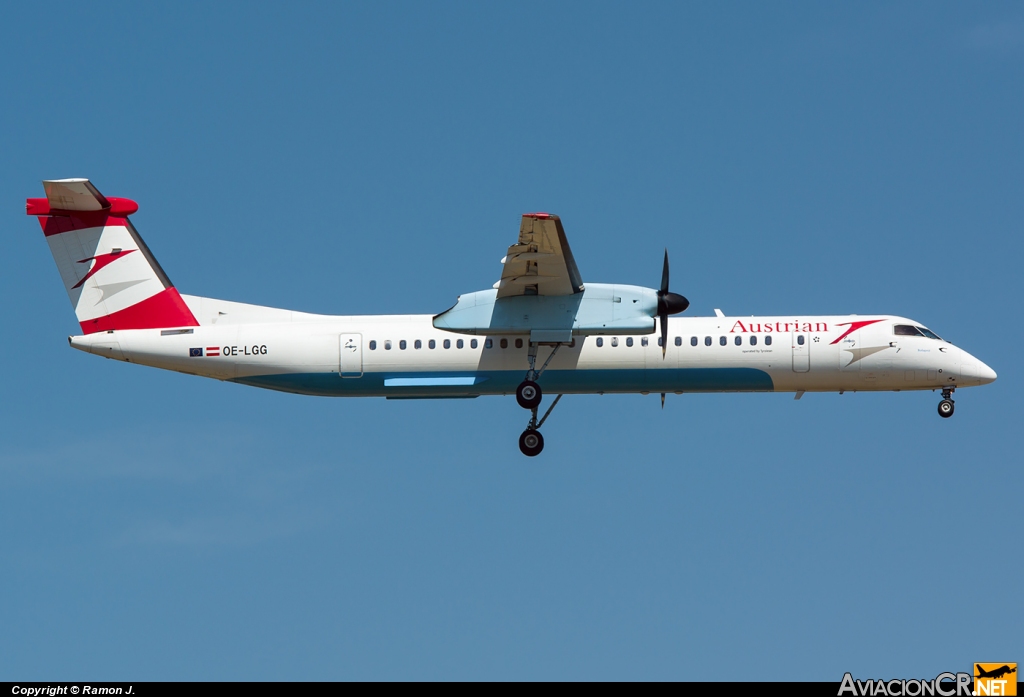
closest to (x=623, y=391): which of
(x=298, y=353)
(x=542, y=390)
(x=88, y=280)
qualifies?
(x=542, y=390)

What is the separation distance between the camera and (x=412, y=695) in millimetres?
22719

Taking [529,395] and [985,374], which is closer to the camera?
[529,395]

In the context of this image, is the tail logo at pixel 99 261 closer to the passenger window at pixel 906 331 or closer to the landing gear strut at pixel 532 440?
the landing gear strut at pixel 532 440

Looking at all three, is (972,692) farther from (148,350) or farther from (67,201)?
(67,201)

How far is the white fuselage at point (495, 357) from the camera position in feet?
97.9

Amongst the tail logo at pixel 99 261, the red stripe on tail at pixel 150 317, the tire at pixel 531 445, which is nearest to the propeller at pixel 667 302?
the tire at pixel 531 445

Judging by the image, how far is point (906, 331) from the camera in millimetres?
30750

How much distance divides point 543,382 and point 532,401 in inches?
23.3

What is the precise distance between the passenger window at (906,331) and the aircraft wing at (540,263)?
7458 mm

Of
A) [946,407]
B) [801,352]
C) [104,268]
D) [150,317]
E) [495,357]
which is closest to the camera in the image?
[495,357]

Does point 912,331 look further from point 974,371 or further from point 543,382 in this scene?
point 543,382

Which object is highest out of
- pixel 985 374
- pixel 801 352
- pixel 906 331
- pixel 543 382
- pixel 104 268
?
pixel 104 268

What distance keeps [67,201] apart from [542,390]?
36.8 ft

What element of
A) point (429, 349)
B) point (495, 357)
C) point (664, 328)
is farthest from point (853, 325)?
point (429, 349)
